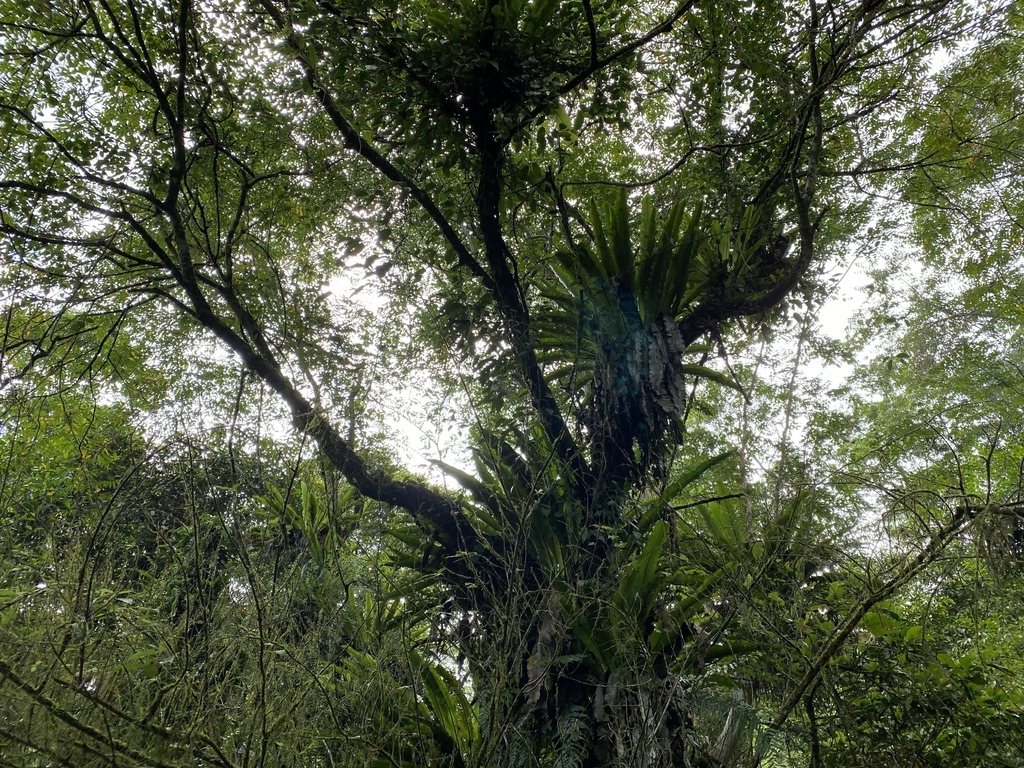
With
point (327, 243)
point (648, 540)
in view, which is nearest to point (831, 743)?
point (648, 540)

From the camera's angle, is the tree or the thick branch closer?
the tree

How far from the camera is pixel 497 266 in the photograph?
326 cm

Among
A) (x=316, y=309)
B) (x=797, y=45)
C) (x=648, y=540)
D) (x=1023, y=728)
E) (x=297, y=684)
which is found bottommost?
(x=297, y=684)

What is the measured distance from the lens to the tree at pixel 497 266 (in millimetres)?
2475

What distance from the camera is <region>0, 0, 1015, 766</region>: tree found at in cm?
247

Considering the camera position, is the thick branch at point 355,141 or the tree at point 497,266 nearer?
the tree at point 497,266

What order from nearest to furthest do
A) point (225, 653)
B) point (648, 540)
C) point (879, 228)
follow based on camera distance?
point (225, 653)
point (648, 540)
point (879, 228)

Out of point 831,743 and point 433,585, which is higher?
point 433,585

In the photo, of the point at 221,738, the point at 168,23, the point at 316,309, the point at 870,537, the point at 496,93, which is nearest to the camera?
the point at 221,738

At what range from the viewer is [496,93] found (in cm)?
302

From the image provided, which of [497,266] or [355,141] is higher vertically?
[355,141]

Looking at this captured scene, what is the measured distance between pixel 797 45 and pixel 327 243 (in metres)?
3.52

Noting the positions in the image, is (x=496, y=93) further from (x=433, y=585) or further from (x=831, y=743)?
(x=831, y=743)

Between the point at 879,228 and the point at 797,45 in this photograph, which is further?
the point at 879,228
